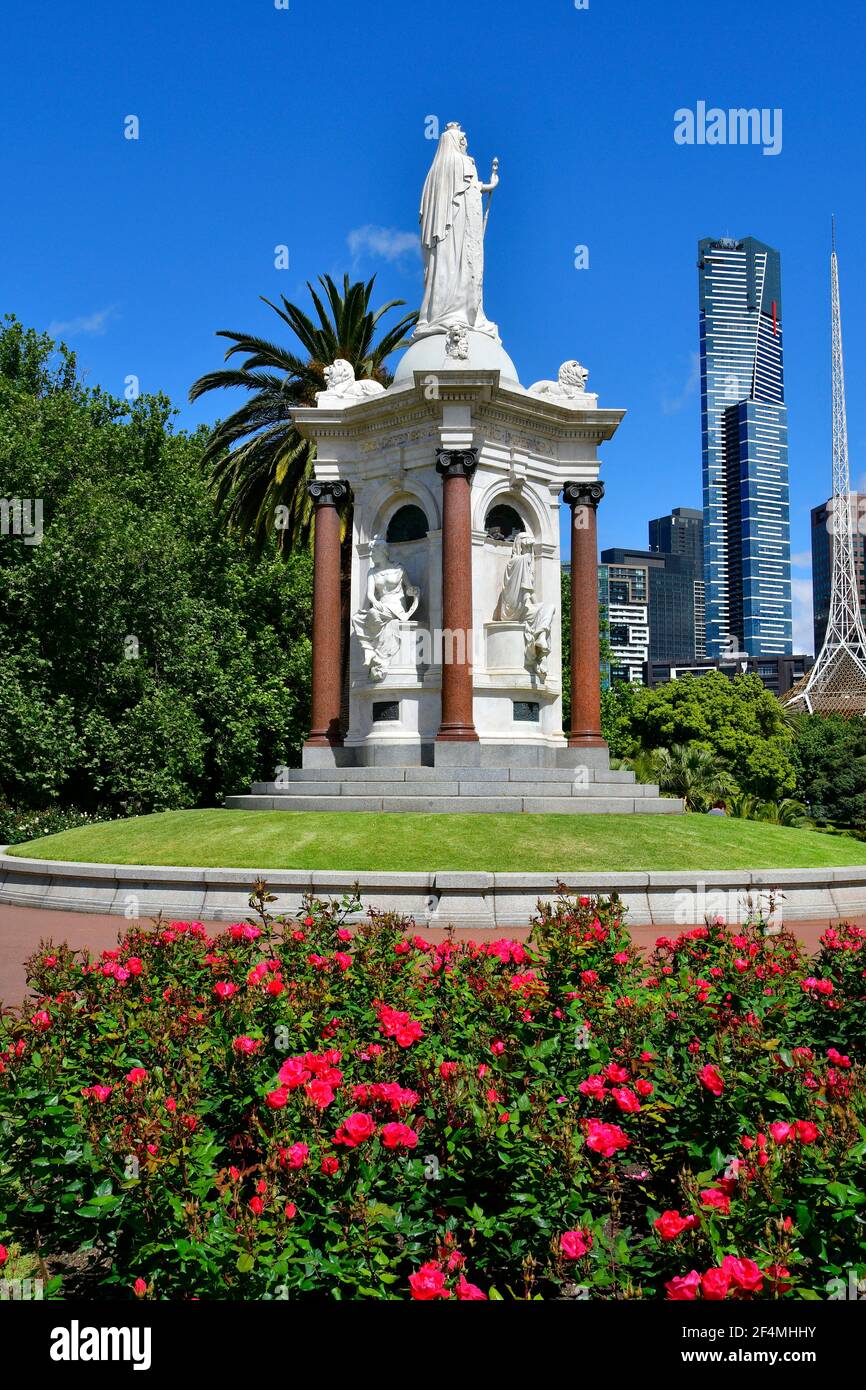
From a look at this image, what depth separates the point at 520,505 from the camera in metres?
24.1

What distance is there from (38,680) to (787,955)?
29769 mm

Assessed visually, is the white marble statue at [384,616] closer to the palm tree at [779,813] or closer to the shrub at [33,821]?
the shrub at [33,821]

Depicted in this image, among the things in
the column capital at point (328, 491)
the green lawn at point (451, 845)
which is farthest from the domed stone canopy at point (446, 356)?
the green lawn at point (451, 845)

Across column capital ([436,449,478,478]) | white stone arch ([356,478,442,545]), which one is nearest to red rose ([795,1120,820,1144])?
column capital ([436,449,478,478])

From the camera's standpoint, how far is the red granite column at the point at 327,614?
24.5 m

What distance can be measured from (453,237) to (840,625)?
14622cm

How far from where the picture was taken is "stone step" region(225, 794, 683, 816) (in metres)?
18.8

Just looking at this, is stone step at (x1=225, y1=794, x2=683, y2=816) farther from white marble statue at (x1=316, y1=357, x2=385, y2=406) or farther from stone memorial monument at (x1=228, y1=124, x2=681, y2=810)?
white marble statue at (x1=316, y1=357, x2=385, y2=406)

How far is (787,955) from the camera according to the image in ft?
23.1

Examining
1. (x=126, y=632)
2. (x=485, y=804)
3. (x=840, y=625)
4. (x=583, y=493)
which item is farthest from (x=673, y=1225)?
(x=840, y=625)

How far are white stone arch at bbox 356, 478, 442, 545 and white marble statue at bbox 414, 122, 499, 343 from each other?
396cm

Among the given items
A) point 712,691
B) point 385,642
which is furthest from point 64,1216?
point 712,691

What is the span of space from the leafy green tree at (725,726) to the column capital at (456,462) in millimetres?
43736

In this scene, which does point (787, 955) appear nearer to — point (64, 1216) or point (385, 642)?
point (64, 1216)
